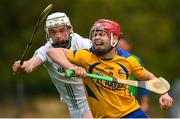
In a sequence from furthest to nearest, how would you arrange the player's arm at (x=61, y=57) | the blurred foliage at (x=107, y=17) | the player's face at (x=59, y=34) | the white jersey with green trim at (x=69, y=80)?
the blurred foliage at (x=107, y=17) < the white jersey with green trim at (x=69, y=80) < the player's face at (x=59, y=34) < the player's arm at (x=61, y=57)

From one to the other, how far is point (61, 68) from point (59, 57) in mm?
1164

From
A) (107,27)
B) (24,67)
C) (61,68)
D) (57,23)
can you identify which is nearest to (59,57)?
(24,67)

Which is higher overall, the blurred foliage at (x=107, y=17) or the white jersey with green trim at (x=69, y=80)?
the white jersey with green trim at (x=69, y=80)

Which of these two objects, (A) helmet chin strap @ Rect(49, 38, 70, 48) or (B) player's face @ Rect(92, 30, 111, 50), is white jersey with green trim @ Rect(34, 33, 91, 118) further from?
(B) player's face @ Rect(92, 30, 111, 50)

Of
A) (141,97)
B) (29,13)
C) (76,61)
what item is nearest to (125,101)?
(76,61)

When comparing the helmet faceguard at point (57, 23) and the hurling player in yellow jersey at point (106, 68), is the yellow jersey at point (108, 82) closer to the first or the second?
the hurling player in yellow jersey at point (106, 68)

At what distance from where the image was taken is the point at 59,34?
370 inches

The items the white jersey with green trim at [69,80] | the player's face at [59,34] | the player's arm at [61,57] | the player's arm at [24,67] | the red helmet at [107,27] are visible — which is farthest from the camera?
the white jersey with green trim at [69,80]

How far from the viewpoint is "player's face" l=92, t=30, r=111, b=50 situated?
8.64 meters

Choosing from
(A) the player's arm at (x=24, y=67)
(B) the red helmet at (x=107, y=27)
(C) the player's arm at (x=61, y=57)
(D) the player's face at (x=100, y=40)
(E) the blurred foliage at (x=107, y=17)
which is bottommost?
(E) the blurred foliage at (x=107, y=17)

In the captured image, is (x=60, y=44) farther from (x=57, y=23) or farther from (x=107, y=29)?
(x=107, y=29)

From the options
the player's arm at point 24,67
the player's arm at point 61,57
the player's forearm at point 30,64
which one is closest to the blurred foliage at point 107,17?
the player's forearm at point 30,64

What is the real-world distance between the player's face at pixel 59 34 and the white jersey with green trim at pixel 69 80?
0.57 feet

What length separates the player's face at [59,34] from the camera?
935 centimetres
